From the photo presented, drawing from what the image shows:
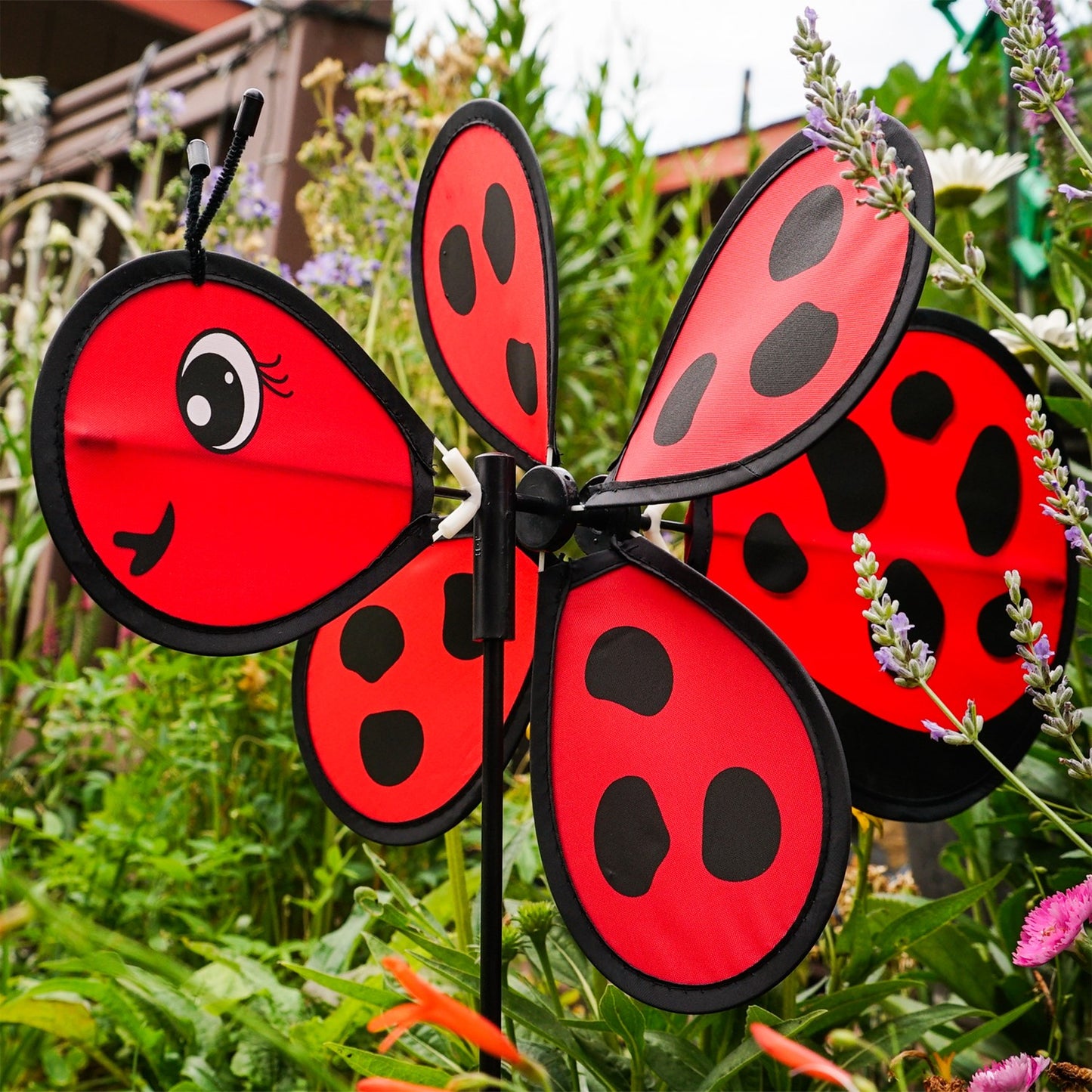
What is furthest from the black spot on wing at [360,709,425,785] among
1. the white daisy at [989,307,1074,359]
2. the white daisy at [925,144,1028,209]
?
the white daisy at [925,144,1028,209]

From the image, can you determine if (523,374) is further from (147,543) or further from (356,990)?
(356,990)

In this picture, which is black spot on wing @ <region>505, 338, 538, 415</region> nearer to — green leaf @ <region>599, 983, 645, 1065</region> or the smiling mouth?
the smiling mouth

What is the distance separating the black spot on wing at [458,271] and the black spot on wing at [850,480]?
0.72ft

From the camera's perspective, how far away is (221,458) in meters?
0.51

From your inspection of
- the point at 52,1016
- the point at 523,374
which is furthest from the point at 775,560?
the point at 52,1016

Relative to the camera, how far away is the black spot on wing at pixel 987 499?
1.98 ft

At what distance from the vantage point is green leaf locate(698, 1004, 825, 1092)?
0.50 meters

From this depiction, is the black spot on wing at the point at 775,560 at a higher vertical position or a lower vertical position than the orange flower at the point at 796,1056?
higher

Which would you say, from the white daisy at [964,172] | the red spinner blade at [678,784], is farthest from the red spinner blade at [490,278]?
the white daisy at [964,172]

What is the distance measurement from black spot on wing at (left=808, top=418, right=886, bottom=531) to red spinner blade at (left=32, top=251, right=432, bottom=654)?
0.22 m

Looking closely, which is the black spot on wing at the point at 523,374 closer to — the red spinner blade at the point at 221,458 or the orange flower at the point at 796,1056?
the red spinner blade at the point at 221,458

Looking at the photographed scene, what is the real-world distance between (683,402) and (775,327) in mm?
56

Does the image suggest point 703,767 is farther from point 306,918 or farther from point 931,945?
point 306,918

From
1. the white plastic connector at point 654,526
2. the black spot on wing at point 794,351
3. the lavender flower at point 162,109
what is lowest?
the white plastic connector at point 654,526
